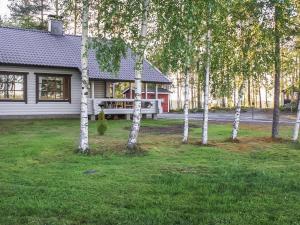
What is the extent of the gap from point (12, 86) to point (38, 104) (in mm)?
1702

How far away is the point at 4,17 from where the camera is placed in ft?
147

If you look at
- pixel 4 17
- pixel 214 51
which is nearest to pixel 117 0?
pixel 214 51

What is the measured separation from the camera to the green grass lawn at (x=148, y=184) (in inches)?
226

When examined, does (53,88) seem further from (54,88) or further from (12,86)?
(12,86)

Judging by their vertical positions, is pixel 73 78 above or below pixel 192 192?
above

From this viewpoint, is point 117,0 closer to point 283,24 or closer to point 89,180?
point 89,180

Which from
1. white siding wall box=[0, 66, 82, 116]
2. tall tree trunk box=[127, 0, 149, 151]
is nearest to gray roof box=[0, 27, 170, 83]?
white siding wall box=[0, 66, 82, 116]

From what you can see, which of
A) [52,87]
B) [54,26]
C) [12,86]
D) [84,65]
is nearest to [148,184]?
[84,65]

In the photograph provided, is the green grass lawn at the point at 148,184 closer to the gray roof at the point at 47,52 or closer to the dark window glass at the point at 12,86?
the dark window glass at the point at 12,86

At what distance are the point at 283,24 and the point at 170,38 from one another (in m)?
5.48

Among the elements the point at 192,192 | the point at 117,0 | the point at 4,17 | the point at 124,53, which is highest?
the point at 4,17

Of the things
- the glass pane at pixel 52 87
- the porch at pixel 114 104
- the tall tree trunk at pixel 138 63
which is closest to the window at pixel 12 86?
the glass pane at pixel 52 87

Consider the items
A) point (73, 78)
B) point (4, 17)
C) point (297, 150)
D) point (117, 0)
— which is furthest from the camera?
point (4, 17)

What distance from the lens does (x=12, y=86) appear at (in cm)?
2266
